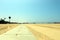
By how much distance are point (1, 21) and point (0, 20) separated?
209 cm

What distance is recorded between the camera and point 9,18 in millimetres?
189250

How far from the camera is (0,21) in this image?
165125 mm

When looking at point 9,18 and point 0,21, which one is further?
point 9,18

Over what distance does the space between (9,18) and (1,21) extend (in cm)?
2355

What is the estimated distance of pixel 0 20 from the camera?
165625 millimetres

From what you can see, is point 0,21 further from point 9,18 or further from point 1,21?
point 9,18

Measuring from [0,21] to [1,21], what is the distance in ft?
6.74

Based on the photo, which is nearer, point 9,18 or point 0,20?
point 0,20

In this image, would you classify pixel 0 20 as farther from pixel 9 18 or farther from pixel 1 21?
pixel 9 18

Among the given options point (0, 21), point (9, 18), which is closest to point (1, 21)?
point (0, 21)

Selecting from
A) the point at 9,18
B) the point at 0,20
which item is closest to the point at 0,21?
the point at 0,20

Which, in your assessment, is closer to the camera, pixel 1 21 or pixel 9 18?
pixel 1 21

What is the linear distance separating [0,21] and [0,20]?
52.7 inches
